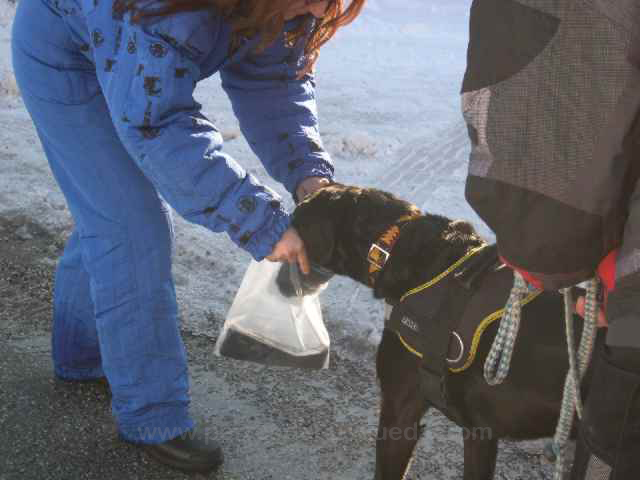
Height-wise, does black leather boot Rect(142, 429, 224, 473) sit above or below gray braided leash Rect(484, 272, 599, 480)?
below

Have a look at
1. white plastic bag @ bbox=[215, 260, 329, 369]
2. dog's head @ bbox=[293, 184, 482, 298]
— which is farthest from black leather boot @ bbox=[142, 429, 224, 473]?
dog's head @ bbox=[293, 184, 482, 298]

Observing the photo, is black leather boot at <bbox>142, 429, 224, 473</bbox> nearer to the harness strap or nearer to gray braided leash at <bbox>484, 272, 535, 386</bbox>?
the harness strap

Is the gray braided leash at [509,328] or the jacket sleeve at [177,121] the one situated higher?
the jacket sleeve at [177,121]

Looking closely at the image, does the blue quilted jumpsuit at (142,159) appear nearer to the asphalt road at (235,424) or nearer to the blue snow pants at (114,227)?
the blue snow pants at (114,227)

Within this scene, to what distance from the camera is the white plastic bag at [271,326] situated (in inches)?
96.0

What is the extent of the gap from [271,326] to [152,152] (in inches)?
35.8

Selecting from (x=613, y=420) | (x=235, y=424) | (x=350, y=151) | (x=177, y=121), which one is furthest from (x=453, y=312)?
(x=350, y=151)

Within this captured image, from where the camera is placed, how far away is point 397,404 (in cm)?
209

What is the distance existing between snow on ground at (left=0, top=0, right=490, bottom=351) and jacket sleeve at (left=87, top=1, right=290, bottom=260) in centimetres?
141

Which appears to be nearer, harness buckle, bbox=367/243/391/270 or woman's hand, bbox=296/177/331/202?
harness buckle, bbox=367/243/391/270

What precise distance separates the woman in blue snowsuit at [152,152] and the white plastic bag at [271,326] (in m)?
0.25

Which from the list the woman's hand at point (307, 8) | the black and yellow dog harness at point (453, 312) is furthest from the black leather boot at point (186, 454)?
the woman's hand at point (307, 8)

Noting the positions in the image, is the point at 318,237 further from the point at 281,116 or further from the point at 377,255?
the point at 281,116

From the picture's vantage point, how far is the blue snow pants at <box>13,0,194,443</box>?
2.09 meters
